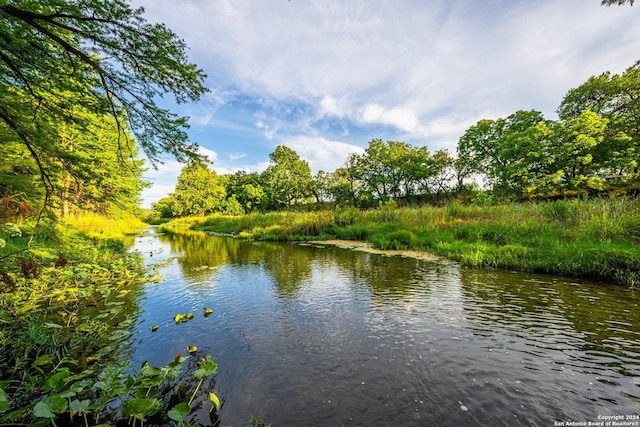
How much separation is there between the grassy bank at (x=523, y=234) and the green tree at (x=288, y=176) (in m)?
21.6

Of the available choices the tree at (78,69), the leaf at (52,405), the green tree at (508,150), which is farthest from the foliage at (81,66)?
the green tree at (508,150)

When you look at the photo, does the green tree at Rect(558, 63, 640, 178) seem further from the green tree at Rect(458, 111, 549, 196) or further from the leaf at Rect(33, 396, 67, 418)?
the leaf at Rect(33, 396, 67, 418)

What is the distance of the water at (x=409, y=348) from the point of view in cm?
A: 212

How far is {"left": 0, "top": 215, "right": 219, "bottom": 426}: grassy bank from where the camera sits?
1791mm

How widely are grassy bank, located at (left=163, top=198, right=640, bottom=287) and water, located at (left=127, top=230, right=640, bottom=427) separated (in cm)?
88

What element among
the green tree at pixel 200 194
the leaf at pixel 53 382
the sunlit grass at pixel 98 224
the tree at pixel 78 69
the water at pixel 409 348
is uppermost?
the green tree at pixel 200 194

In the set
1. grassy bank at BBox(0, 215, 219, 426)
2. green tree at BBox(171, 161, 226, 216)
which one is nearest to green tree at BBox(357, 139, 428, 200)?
green tree at BBox(171, 161, 226, 216)

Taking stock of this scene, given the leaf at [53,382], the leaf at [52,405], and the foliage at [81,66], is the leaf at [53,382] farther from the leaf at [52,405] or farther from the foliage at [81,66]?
the foliage at [81,66]

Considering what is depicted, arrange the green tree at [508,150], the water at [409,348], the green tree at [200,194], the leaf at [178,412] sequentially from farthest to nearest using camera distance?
the green tree at [200,194]
the green tree at [508,150]
the water at [409,348]
the leaf at [178,412]

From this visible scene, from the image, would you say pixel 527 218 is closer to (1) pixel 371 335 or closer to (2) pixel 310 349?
(1) pixel 371 335

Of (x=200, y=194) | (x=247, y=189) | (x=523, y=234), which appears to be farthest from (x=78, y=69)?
(x=200, y=194)

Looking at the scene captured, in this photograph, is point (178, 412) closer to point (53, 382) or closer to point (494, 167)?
point (53, 382)

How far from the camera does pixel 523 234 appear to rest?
27.8 ft

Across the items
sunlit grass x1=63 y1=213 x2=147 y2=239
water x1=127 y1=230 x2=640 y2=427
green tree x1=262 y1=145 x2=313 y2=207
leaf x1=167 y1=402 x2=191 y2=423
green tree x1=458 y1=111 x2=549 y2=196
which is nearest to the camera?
leaf x1=167 y1=402 x2=191 y2=423
